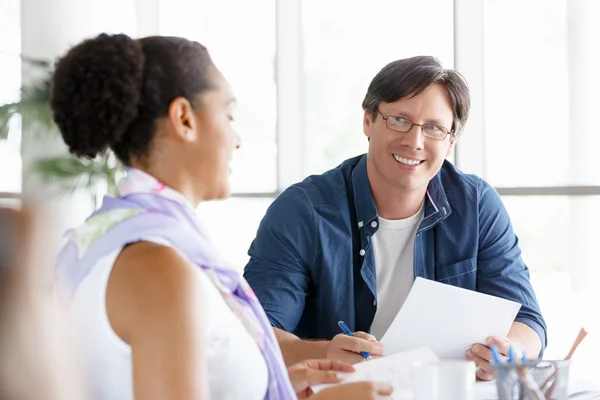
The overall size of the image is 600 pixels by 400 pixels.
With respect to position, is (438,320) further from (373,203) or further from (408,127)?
(408,127)

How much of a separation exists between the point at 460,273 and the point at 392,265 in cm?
19

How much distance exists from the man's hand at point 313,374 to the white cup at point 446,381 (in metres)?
0.33

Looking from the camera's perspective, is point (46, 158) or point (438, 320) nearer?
point (438, 320)

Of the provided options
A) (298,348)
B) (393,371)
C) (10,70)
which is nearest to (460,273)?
(298,348)

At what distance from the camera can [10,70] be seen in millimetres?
4488

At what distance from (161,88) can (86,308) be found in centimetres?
33

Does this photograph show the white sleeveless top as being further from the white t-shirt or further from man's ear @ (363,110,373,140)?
man's ear @ (363,110,373,140)

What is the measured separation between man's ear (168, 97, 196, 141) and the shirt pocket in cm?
118

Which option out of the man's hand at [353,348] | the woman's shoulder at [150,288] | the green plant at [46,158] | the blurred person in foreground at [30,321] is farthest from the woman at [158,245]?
the green plant at [46,158]

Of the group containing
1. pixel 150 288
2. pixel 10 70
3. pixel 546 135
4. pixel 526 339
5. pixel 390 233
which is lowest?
pixel 526 339

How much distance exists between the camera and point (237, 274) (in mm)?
1274

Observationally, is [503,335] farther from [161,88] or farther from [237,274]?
[161,88]

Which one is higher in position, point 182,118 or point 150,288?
point 182,118

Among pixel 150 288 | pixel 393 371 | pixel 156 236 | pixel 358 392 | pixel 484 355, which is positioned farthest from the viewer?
pixel 484 355
